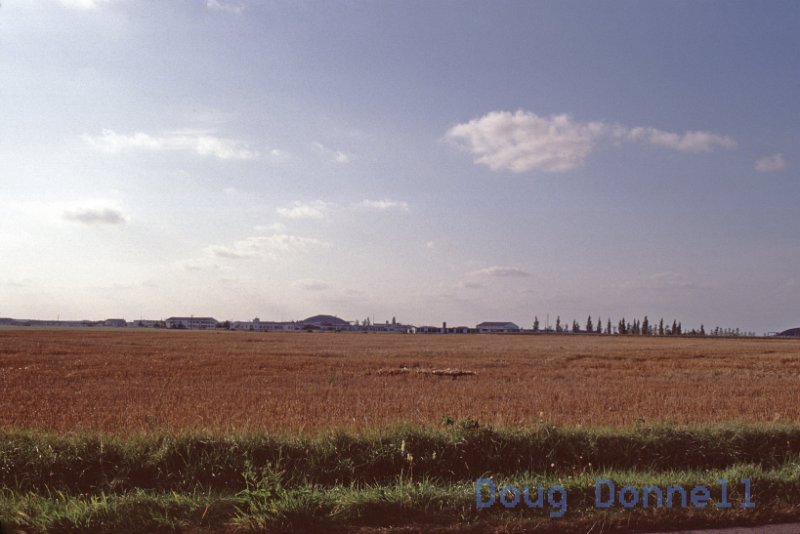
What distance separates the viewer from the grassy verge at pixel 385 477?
241 inches

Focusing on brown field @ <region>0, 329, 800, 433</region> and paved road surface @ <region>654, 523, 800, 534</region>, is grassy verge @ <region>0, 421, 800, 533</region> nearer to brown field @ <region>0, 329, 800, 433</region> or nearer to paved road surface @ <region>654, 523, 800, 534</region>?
paved road surface @ <region>654, 523, 800, 534</region>

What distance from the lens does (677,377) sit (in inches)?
1119

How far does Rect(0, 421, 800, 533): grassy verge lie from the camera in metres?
6.12

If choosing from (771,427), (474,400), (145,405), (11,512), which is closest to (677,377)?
(474,400)

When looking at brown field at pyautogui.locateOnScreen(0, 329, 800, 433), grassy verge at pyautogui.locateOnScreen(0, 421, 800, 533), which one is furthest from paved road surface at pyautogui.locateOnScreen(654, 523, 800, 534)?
brown field at pyautogui.locateOnScreen(0, 329, 800, 433)

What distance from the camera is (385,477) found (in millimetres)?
8438

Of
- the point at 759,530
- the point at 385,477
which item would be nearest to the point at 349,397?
the point at 385,477

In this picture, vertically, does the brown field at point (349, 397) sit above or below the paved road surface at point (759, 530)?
below

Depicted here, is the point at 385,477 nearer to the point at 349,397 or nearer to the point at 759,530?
the point at 759,530

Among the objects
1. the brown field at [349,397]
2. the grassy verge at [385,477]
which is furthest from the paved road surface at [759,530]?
the brown field at [349,397]

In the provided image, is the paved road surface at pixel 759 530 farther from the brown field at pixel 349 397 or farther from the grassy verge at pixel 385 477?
the brown field at pixel 349 397

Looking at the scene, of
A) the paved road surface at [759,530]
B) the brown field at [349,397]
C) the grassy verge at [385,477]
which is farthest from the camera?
the brown field at [349,397]

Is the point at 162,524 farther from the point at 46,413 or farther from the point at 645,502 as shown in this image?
the point at 46,413

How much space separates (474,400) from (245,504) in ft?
40.2
